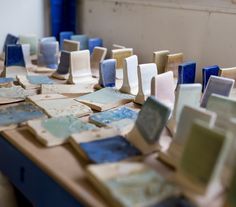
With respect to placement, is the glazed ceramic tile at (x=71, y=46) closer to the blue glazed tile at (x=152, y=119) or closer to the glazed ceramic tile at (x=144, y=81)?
the glazed ceramic tile at (x=144, y=81)

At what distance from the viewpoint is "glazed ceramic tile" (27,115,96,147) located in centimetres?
81

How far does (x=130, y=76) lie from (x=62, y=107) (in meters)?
0.29

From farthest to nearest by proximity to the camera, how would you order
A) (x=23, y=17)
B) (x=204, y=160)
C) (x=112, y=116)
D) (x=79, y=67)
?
(x=23, y=17) < (x=79, y=67) < (x=112, y=116) < (x=204, y=160)

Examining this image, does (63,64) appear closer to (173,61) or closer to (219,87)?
(173,61)

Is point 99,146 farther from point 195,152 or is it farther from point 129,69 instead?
point 129,69

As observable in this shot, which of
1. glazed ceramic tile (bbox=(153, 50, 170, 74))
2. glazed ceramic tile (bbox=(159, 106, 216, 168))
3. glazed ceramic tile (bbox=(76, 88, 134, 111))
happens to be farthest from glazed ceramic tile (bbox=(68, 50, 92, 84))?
glazed ceramic tile (bbox=(159, 106, 216, 168))

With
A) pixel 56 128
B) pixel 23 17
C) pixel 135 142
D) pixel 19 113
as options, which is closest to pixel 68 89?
pixel 19 113

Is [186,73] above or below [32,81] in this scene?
above

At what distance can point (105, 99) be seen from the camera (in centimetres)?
111

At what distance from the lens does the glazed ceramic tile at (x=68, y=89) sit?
118cm

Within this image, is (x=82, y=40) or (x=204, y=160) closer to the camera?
(x=204, y=160)

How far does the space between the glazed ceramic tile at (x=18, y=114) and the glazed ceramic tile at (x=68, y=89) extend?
0.16 metres

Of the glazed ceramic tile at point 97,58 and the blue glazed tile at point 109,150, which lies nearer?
the blue glazed tile at point 109,150

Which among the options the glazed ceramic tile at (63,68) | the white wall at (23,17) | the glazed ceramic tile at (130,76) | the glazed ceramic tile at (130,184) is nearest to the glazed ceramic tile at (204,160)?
the glazed ceramic tile at (130,184)
